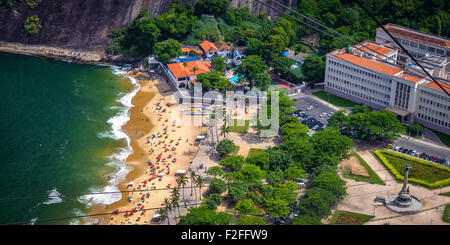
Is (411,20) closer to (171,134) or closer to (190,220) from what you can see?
(171,134)

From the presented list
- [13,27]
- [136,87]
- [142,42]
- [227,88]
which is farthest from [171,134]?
[13,27]

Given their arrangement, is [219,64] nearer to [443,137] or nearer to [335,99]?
[335,99]

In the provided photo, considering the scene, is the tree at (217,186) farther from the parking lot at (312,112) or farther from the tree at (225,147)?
the parking lot at (312,112)

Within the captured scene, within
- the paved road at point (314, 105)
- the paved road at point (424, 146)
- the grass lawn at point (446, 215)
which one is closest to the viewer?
the grass lawn at point (446, 215)

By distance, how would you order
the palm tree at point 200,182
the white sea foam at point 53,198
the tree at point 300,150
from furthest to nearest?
the white sea foam at point 53,198 → the tree at point 300,150 → the palm tree at point 200,182

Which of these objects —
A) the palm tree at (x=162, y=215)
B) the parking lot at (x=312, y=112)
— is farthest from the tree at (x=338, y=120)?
the palm tree at (x=162, y=215)

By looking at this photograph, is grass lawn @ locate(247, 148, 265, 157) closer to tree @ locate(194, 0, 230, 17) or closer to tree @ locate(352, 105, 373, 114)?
tree @ locate(352, 105, 373, 114)

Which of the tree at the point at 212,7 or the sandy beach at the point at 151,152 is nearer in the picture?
the sandy beach at the point at 151,152
